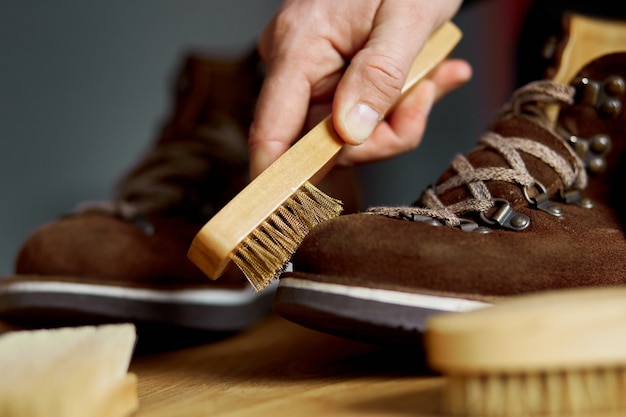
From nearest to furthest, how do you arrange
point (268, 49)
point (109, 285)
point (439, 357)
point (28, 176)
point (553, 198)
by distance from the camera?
point (439, 357), point (553, 198), point (109, 285), point (268, 49), point (28, 176)

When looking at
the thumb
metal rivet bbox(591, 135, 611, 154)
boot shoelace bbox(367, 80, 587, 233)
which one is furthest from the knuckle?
metal rivet bbox(591, 135, 611, 154)

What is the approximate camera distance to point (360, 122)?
0.75m

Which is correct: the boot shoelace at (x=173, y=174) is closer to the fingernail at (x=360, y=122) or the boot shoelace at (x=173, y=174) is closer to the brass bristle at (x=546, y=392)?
the fingernail at (x=360, y=122)

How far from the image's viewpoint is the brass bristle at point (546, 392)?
0.46 metres

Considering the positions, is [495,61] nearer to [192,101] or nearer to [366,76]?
[192,101]

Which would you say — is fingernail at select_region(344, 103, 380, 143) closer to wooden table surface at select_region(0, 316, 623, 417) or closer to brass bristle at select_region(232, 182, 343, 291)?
brass bristle at select_region(232, 182, 343, 291)

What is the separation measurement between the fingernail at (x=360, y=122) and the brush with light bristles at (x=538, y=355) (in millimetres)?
308

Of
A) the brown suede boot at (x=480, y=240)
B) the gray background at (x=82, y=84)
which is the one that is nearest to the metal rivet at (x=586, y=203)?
the brown suede boot at (x=480, y=240)

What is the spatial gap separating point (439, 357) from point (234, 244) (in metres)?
0.25

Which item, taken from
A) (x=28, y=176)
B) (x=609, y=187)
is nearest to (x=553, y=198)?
(x=609, y=187)

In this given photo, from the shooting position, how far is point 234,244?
25.2 inches

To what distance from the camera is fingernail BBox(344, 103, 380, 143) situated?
0.74 meters

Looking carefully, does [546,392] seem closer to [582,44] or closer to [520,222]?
[520,222]

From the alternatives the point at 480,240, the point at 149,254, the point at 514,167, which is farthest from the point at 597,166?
the point at 149,254
